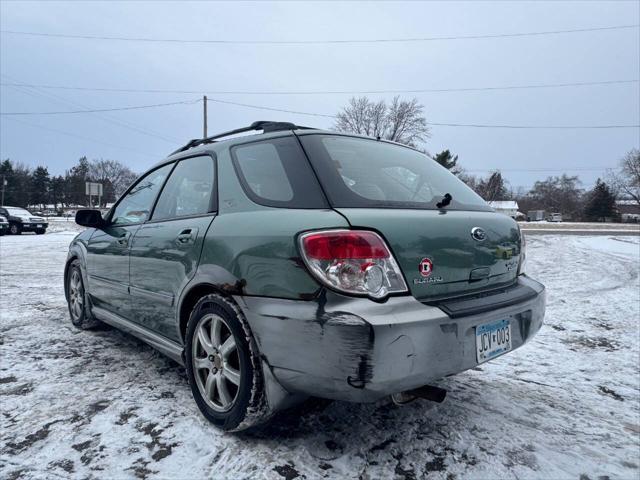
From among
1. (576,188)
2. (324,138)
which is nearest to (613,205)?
(576,188)

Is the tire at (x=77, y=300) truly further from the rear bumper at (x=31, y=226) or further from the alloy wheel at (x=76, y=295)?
the rear bumper at (x=31, y=226)

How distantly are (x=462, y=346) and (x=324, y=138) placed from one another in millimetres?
1265

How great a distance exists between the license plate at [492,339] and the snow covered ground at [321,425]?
51 cm

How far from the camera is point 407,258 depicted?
1791 millimetres

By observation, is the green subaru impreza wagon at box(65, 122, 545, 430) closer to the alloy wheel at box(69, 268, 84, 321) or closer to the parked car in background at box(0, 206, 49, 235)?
the alloy wheel at box(69, 268, 84, 321)

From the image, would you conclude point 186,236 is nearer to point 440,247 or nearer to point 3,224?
point 440,247

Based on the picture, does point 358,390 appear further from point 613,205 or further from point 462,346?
point 613,205

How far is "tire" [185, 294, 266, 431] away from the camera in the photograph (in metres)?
1.96

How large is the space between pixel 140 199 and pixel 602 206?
77.2m

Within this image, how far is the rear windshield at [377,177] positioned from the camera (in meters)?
1.98

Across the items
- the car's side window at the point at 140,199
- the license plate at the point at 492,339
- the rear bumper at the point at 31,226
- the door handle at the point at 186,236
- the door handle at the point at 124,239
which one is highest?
the car's side window at the point at 140,199

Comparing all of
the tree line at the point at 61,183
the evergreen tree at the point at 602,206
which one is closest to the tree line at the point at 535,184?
the evergreen tree at the point at 602,206

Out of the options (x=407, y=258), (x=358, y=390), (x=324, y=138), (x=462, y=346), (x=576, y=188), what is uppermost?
(x=576, y=188)

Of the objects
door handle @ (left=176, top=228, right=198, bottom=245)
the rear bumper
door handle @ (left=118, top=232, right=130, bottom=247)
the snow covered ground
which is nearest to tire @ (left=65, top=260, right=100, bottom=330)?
the snow covered ground
